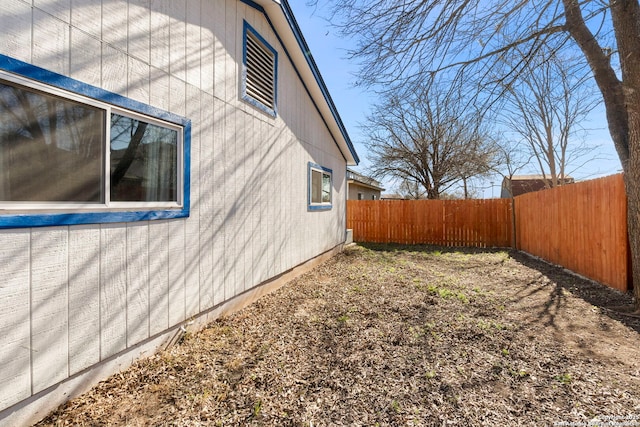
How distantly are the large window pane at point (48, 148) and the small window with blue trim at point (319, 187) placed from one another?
4919 millimetres

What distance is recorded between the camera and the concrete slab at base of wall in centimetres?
197

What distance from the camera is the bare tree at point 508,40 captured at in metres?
3.94

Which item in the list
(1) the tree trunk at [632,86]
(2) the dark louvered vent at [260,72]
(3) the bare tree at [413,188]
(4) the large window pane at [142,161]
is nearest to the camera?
(4) the large window pane at [142,161]

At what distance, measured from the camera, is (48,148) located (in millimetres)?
2104

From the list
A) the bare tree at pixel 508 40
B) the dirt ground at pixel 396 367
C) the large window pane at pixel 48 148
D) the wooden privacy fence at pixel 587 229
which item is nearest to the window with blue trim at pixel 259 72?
the bare tree at pixel 508 40

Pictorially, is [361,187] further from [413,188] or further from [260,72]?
[260,72]

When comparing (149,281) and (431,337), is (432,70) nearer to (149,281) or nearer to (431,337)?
(431,337)

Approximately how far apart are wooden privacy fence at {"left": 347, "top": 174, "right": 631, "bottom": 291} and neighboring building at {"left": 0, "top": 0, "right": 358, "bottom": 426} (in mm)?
5641

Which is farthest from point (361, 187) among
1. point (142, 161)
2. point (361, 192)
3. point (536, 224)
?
point (142, 161)

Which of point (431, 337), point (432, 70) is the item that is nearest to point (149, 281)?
point (431, 337)

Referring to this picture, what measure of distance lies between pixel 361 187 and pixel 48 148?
59.2ft

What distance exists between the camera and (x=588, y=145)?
12.9 m

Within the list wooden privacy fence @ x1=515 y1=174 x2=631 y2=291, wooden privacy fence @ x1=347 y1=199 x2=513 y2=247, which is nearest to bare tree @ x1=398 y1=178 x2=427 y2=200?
wooden privacy fence @ x1=347 y1=199 x2=513 y2=247

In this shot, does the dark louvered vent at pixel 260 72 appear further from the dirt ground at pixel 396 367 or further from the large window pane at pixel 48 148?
the dirt ground at pixel 396 367
